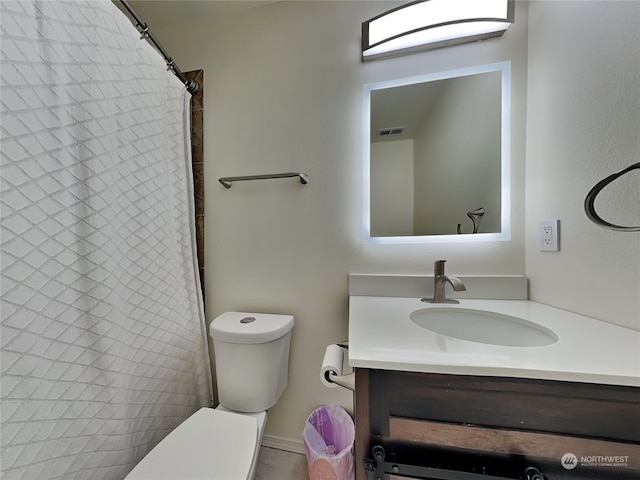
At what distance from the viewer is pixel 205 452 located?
2.46 ft

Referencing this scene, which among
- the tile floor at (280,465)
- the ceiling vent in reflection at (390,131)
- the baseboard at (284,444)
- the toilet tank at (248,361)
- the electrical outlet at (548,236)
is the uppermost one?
the ceiling vent in reflection at (390,131)

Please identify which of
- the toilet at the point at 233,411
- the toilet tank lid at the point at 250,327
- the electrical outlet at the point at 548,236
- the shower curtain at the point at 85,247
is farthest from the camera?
the toilet tank lid at the point at 250,327

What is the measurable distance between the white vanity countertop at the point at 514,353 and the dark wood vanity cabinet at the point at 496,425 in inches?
1.2

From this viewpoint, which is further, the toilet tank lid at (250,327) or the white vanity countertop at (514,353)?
the toilet tank lid at (250,327)

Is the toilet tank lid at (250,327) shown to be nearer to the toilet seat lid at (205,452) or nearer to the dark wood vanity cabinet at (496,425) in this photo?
the toilet seat lid at (205,452)

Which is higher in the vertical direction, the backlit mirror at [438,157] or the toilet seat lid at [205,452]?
the backlit mirror at [438,157]

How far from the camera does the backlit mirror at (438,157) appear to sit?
41.0 inches

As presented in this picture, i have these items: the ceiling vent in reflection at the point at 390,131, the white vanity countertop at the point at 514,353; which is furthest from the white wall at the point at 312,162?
the white vanity countertop at the point at 514,353

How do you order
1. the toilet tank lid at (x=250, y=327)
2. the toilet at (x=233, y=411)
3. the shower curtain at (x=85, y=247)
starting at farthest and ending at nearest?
the toilet tank lid at (x=250, y=327) < the toilet at (x=233, y=411) < the shower curtain at (x=85, y=247)

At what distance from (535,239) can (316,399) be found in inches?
49.0

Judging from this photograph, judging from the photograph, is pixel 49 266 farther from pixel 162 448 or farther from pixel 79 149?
pixel 162 448

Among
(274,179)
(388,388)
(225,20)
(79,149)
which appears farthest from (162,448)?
(225,20)

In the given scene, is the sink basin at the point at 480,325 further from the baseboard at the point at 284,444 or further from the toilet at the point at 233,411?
the baseboard at the point at 284,444

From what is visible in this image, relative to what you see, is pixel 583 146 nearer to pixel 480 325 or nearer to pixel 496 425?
pixel 480 325
